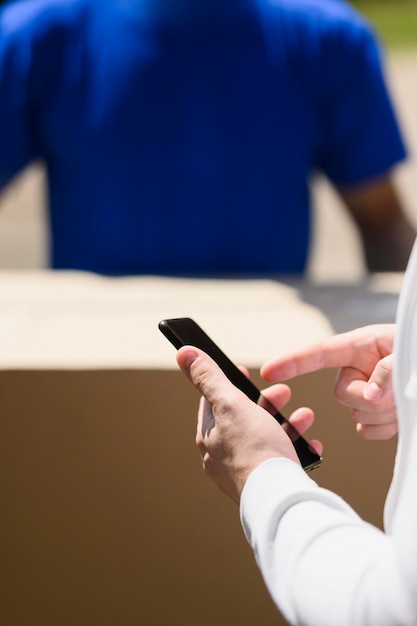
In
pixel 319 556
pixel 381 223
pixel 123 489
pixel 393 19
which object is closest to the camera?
pixel 319 556

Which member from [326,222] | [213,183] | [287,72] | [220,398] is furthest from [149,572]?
[326,222]

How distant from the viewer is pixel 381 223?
4.46 feet

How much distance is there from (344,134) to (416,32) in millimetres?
6305

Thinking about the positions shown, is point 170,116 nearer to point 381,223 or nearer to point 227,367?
point 381,223

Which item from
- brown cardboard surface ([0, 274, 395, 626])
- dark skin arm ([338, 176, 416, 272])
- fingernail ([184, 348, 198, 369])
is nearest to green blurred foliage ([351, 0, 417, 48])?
dark skin arm ([338, 176, 416, 272])

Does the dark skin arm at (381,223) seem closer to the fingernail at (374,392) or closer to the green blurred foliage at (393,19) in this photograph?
the fingernail at (374,392)

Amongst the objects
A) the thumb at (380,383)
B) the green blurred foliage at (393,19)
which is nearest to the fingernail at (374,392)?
the thumb at (380,383)

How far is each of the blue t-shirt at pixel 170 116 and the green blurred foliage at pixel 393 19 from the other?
5.75m

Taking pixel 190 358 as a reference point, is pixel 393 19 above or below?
above

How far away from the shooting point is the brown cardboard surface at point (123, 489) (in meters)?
0.75

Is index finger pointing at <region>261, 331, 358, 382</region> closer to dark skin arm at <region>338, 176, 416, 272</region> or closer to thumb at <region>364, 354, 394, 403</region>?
thumb at <region>364, 354, 394, 403</region>

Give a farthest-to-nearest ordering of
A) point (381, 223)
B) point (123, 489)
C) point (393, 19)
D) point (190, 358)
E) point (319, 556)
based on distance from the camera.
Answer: point (393, 19) < point (381, 223) < point (123, 489) < point (190, 358) < point (319, 556)

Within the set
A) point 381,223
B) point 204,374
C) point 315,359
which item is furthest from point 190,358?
point 381,223

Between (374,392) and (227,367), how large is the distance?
0.10 m
